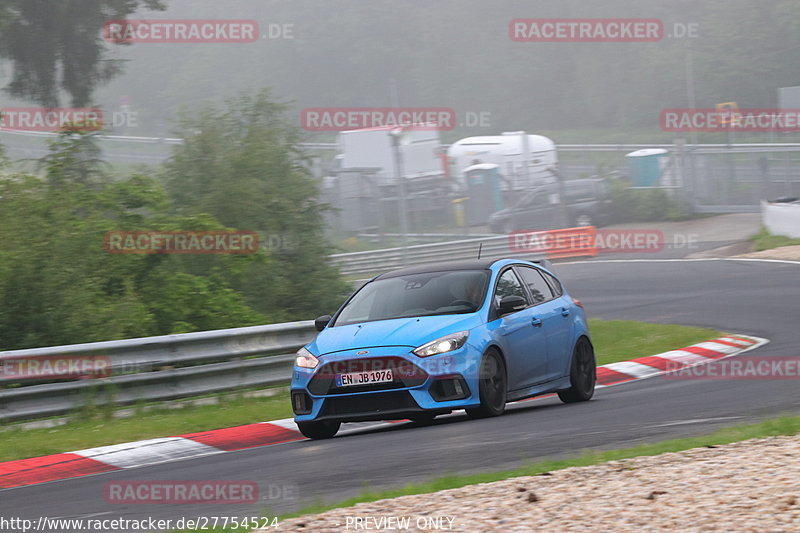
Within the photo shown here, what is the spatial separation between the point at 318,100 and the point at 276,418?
82.9 metres

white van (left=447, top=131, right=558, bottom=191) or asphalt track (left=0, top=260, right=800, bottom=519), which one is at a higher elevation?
white van (left=447, top=131, right=558, bottom=191)

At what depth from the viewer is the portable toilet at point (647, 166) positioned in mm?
45375

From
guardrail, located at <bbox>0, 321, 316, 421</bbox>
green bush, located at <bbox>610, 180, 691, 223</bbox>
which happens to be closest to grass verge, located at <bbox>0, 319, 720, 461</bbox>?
guardrail, located at <bbox>0, 321, 316, 421</bbox>

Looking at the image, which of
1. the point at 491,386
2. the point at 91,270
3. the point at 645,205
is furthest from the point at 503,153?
the point at 491,386

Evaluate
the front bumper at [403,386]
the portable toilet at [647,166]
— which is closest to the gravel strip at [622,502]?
the front bumper at [403,386]

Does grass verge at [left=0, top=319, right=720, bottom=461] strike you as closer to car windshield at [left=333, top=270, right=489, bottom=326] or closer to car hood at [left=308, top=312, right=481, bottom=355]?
car windshield at [left=333, top=270, right=489, bottom=326]

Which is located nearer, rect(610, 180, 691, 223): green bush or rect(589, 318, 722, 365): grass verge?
rect(589, 318, 722, 365): grass verge

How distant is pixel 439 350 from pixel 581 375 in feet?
8.59

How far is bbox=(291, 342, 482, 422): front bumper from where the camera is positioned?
9.86m

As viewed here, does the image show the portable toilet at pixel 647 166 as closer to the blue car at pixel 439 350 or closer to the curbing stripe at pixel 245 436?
the blue car at pixel 439 350

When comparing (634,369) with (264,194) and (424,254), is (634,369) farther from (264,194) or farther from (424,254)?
(424,254)

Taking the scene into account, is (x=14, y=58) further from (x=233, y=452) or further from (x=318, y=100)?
(x=318, y=100)

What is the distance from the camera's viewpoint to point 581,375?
12.0 meters

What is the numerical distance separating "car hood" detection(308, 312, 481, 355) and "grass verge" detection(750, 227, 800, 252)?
2534cm
